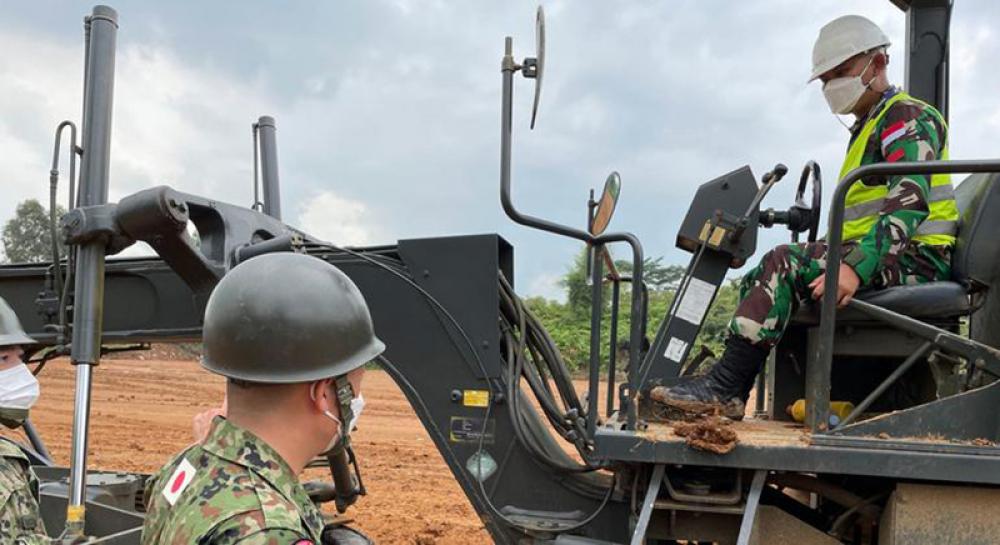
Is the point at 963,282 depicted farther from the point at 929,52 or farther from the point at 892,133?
the point at 929,52

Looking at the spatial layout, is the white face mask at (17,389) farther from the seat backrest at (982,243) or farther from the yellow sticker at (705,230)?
the seat backrest at (982,243)

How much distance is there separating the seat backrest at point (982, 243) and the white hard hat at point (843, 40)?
0.75 metres

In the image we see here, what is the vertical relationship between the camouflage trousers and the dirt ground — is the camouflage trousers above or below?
above

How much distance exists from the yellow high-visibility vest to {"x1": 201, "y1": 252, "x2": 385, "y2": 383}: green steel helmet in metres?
2.49

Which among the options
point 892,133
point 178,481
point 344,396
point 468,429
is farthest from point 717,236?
point 178,481

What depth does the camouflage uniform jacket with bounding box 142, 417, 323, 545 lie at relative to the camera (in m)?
1.53

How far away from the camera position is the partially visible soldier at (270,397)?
1614mm

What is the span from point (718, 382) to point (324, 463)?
2312mm

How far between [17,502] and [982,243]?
3.71 m

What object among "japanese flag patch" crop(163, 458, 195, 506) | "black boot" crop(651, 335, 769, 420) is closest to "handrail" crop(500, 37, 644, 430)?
"black boot" crop(651, 335, 769, 420)

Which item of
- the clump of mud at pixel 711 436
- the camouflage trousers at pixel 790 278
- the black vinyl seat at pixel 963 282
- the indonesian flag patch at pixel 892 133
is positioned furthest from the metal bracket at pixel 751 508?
the indonesian flag patch at pixel 892 133

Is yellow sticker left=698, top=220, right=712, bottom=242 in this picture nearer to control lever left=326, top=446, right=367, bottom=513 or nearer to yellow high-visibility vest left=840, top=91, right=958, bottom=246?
yellow high-visibility vest left=840, top=91, right=958, bottom=246

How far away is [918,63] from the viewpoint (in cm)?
480

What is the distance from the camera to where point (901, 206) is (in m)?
3.40
